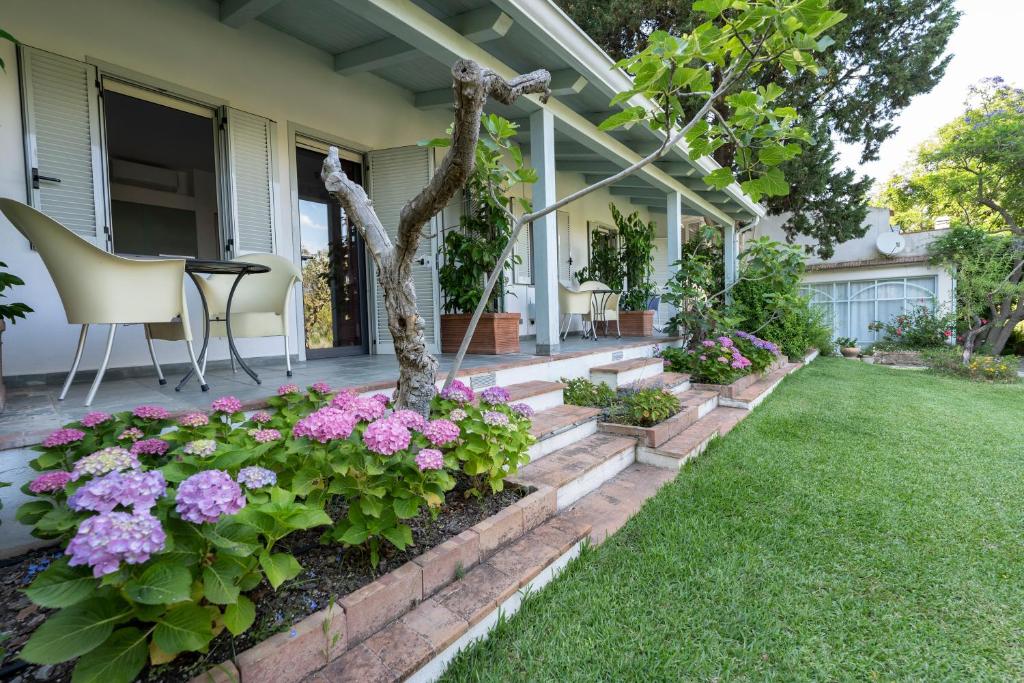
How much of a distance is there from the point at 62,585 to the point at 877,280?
15.7 m

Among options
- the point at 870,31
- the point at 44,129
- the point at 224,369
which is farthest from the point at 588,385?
the point at 870,31

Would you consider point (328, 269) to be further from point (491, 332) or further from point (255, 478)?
point (255, 478)

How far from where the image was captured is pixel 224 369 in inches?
139

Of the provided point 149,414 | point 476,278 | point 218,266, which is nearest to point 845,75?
point 476,278

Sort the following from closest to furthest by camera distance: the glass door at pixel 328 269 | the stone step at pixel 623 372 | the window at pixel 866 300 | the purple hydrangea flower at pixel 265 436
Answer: the purple hydrangea flower at pixel 265 436, the stone step at pixel 623 372, the glass door at pixel 328 269, the window at pixel 866 300

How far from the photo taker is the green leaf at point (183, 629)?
864 millimetres

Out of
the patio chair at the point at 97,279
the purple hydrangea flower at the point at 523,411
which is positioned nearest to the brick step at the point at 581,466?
the purple hydrangea flower at the point at 523,411

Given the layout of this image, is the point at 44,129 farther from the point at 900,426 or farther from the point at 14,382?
the point at 900,426

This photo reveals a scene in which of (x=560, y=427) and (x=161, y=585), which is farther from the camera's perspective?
(x=560, y=427)

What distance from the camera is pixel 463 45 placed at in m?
3.12

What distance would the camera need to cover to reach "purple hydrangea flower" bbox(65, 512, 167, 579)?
0.79 metres

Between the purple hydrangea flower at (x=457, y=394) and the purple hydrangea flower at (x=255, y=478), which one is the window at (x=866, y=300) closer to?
the purple hydrangea flower at (x=457, y=394)

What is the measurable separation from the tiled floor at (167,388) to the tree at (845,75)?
798 cm

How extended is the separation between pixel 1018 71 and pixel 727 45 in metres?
18.2
